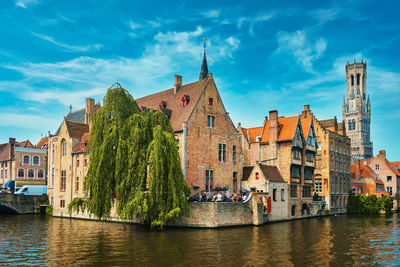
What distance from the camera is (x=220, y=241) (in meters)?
25.3

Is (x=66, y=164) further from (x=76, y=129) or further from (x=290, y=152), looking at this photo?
(x=290, y=152)

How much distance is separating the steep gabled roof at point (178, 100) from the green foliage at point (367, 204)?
107 ft

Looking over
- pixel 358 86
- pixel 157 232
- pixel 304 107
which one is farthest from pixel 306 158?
pixel 358 86

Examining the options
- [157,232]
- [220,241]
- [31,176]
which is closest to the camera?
[220,241]

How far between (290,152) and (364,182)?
29771 mm

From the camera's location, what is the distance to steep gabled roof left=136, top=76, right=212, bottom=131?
4025cm

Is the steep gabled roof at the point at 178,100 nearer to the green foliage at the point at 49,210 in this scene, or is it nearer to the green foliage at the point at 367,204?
the green foliage at the point at 49,210

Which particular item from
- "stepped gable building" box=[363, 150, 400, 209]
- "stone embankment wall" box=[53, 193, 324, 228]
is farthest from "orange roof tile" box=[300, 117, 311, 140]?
"stepped gable building" box=[363, 150, 400, 209]

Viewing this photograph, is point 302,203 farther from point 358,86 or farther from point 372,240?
point 358,86

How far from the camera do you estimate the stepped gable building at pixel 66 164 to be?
45.3 metres

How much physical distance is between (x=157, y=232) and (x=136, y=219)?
741 cm

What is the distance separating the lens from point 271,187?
41.3 m

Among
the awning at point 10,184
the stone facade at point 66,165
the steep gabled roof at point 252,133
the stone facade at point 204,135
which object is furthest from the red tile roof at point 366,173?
the awning at point 10,184

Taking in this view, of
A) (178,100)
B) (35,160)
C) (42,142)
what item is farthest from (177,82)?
(42,142)
